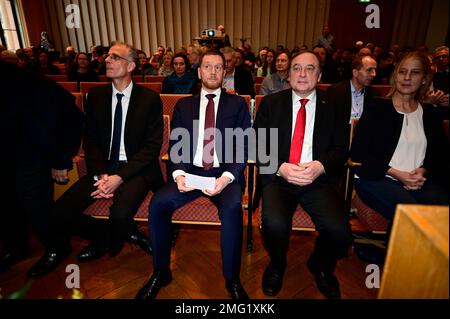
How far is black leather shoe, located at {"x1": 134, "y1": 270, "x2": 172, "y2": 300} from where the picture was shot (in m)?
1.72

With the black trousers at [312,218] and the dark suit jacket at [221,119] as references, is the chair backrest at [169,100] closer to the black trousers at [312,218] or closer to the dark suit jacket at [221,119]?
the dark suit jacket at [221,119]

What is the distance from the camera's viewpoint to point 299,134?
6.38ft

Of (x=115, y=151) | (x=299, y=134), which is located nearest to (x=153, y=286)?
(x=115, y=151)

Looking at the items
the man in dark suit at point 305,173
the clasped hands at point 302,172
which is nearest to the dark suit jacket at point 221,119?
the man in dark suit at point 305,173

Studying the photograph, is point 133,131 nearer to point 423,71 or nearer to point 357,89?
point 423,71

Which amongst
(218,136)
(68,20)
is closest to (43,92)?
(218,136)

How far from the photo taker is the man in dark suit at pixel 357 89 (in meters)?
2.96

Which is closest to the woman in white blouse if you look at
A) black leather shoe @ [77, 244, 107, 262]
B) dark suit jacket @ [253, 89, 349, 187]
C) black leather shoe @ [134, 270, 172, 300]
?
dark suit jacket @ [253, 89, 349, 187]

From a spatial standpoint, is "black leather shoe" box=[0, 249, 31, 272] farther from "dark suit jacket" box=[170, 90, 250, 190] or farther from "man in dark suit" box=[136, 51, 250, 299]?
"dark suit jacket" box=[170, 90, 250, 190]

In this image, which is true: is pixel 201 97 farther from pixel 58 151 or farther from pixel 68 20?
pixel 68 20

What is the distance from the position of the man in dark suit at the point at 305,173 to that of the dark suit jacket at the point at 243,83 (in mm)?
2218

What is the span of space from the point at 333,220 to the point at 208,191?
→ 78 centimetres
